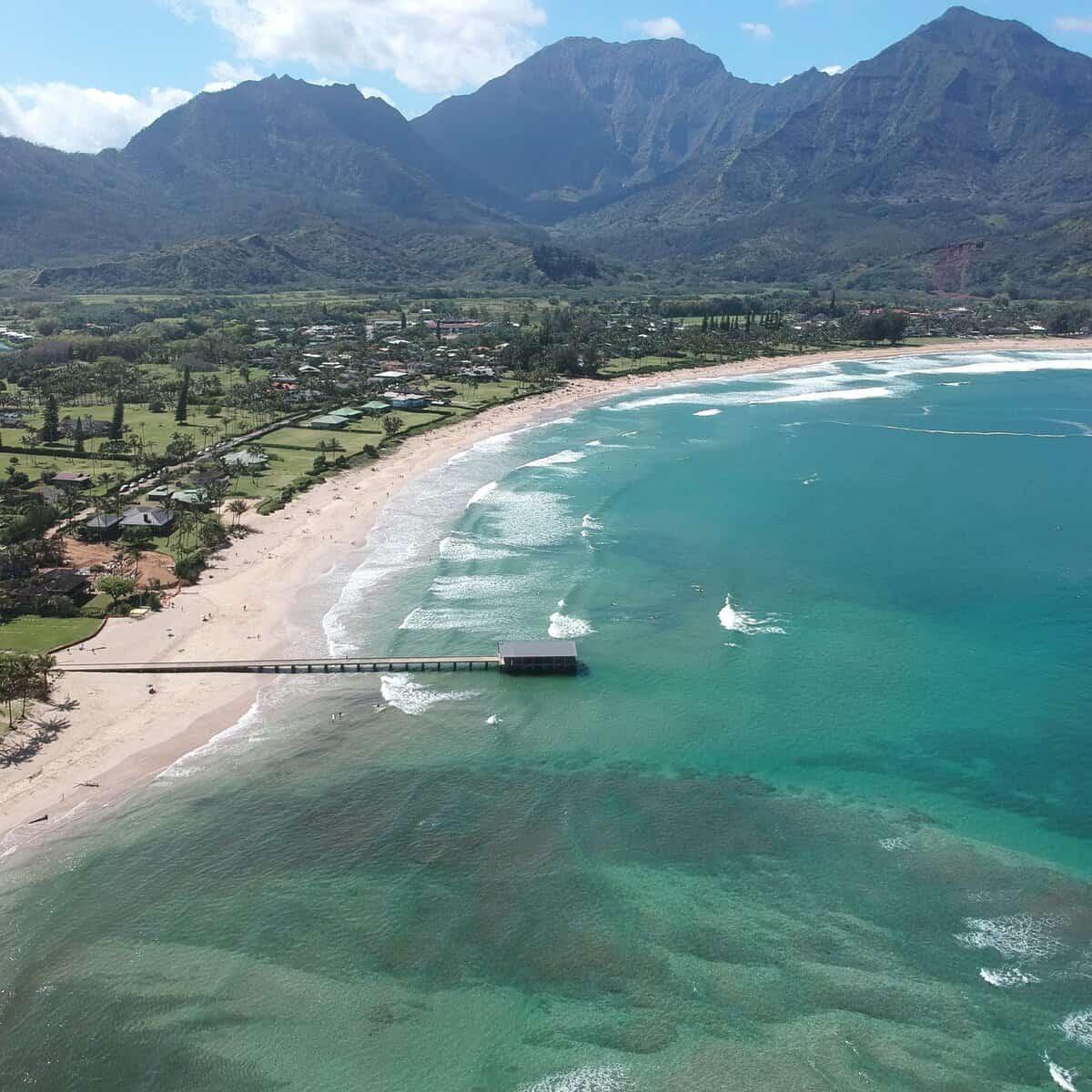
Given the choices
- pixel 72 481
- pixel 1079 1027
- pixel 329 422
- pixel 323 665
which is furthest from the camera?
pixel 329 422

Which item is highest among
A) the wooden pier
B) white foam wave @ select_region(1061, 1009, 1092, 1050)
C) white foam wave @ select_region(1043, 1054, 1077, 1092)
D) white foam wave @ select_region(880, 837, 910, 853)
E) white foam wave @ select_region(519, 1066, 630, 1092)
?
the wooden pier

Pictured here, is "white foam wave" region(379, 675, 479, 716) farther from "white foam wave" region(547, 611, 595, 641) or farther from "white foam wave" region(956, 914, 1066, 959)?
"white foam wave" region(956, 914, 1066, 959)

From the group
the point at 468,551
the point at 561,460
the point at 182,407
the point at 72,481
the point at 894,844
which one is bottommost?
the point at 894,844

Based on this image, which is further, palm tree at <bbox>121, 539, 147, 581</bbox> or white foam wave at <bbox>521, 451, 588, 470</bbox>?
white foam wave at <bbox>521, 451, 588, 470</bbox>

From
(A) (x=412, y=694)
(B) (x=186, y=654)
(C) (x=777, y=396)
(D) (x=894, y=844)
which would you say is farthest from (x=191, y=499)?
(C) (x=777, y=396)

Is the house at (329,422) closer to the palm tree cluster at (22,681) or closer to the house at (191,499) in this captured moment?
the house at (191,499)

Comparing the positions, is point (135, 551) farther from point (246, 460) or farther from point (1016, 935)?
point (1016, 935)

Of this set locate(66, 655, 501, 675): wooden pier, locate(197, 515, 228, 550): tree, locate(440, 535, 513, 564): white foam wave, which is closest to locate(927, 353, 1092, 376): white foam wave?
locate(440, 535, 513, 564): white foam wave

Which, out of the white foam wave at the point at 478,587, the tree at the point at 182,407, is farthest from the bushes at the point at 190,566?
the tree at the point at 182,407
